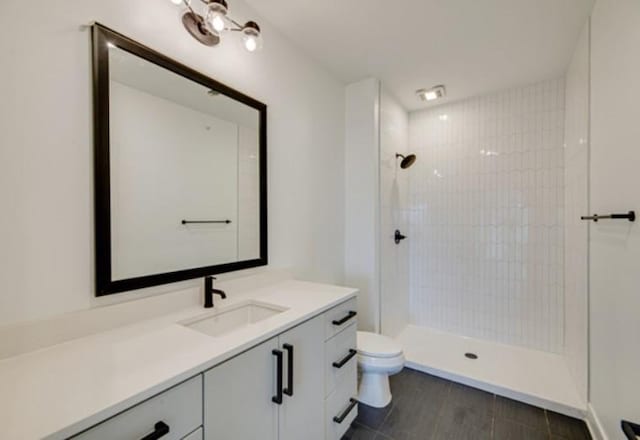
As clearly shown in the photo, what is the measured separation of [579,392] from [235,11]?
3.20 m

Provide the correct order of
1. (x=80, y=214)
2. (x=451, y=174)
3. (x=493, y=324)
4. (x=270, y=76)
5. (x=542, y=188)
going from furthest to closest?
(x=451, y=174) → (x=493, y=324) → (x=542, y=188) → (x=270, y=76) → (x=80, y=214)

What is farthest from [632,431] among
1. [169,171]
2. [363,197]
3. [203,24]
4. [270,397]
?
[203,24]

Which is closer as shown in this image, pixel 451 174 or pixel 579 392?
pixel 579 392

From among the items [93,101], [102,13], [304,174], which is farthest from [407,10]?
[93,101]

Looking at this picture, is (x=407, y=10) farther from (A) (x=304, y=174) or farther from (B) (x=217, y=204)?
(B) (x=217, y=204)

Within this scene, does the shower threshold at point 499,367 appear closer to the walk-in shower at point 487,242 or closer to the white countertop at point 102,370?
the walk-in shower at point 487,242

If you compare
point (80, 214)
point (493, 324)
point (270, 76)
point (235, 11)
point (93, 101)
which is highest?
point (235, 11)

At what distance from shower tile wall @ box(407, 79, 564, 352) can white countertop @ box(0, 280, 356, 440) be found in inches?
90.6

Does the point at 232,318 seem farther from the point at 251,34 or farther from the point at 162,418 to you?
the point at 251,34

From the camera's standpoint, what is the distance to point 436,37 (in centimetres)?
188

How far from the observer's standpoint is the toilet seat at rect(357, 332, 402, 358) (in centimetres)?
184

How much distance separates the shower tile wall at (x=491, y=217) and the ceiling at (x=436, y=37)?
1.27ft

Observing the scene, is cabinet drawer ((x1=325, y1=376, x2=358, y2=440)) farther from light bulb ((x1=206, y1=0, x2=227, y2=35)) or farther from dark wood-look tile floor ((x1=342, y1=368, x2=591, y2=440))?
light bulb ((x1=206, y1=0, x2=227, y2=35))

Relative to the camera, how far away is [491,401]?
197 cm
